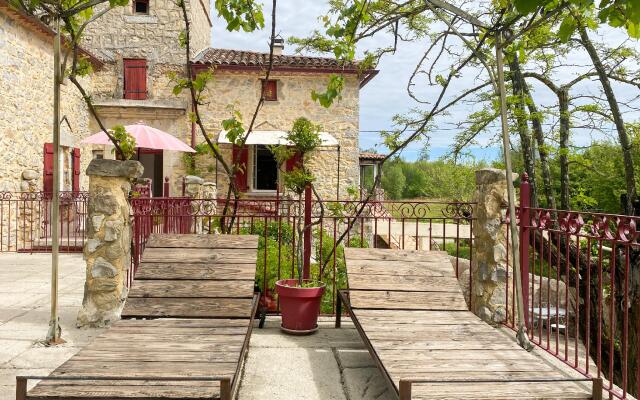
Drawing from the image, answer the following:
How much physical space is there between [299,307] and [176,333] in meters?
1.18

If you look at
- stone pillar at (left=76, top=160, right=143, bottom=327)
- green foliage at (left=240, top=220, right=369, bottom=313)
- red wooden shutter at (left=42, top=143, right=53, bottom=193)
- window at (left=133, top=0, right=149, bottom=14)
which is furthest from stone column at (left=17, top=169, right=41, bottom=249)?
stone pillar at (left=76, top=160, right=143, bottom=327)

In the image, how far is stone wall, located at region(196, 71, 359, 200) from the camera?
1431cm

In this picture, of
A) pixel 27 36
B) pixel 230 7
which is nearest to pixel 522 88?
pixel 230 7

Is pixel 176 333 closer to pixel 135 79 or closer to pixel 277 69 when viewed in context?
pixel 277 69

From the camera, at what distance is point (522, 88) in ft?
30.3

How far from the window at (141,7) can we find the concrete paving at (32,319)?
8.89 meters

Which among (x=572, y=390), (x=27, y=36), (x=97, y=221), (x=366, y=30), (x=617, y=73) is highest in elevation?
(x=27, y=36)

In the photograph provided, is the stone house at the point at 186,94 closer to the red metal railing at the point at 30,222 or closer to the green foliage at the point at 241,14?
the red metal railing at the point at 30,222

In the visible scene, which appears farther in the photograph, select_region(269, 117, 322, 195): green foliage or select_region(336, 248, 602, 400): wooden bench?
select_region(269, 117, 322, 195): green foliage

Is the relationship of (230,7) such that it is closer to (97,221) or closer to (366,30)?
(366,30)

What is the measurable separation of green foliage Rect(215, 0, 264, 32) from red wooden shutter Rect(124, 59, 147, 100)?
10.9m

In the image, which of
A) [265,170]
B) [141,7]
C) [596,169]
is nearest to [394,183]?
[265,170]

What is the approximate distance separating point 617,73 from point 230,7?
286 inches

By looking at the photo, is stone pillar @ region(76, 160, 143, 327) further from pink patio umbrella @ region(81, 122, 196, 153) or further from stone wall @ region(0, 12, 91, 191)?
stone wall @ region(0, 12, 91, 191)
